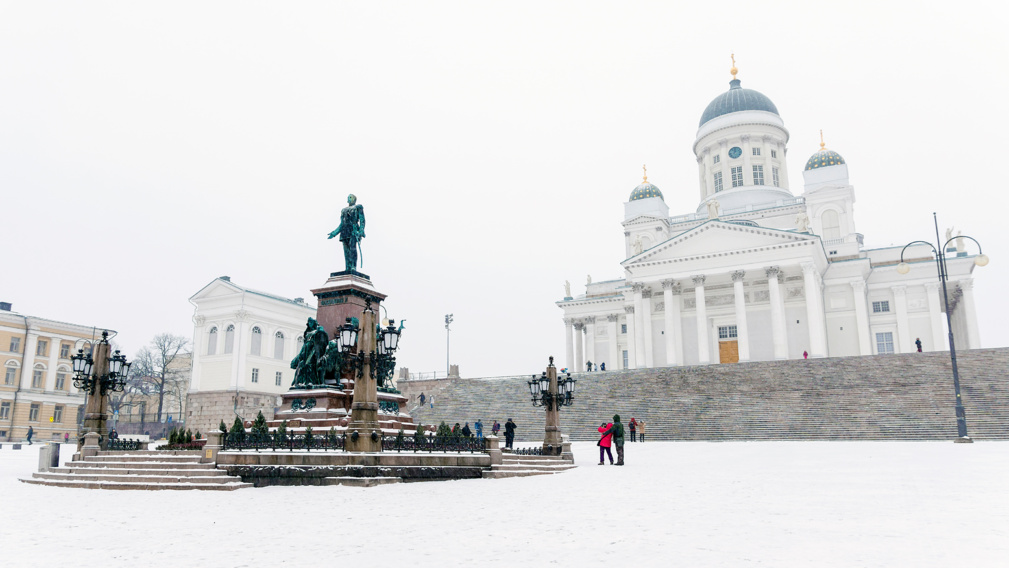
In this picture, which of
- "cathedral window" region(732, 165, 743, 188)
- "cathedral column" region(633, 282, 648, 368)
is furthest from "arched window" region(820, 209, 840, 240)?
"cathedral column" region(633, 282, 648, 368)

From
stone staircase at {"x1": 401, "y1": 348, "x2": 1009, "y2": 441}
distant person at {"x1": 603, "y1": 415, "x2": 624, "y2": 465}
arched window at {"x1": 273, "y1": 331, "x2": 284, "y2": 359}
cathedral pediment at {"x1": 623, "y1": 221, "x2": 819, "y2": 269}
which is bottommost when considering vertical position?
distant person at {"x1": 603, "y1": 415, "x2": 624, "y2": 465}

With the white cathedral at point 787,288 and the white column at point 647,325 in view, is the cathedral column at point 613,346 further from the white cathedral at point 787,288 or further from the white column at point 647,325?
the white column at point 647,325

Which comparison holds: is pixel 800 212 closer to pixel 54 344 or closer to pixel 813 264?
pixel 813 264

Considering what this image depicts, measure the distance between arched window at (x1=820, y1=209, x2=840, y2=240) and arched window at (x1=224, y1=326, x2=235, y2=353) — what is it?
53.5 meters

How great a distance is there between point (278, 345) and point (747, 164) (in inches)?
1915

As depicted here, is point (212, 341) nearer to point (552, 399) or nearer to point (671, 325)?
point (671, 325)

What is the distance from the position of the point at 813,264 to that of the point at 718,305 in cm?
849

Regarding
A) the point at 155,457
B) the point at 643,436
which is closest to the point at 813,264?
the point at 643,436

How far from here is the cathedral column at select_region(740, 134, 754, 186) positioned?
6569 centimetres

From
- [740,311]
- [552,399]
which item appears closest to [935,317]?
[740,311]

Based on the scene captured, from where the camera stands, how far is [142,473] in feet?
50.5

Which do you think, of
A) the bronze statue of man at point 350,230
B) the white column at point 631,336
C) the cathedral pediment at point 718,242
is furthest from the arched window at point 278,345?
the bronze statue of man at point 350,230

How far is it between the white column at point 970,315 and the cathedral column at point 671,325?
2149 centimetres

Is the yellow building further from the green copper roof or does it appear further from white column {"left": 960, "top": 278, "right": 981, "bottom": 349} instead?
white column {"left": 960, "top": 278, "right": 981, "bottom": 349}
